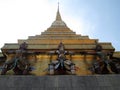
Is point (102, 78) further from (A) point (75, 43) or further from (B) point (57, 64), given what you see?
(A) point (75, 43)

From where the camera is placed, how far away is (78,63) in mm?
22406

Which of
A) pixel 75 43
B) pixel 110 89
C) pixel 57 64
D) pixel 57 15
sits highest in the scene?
pixel 57 15

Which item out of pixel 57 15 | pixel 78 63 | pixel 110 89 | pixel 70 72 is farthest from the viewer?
pixel 57 15

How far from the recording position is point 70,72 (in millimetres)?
18828

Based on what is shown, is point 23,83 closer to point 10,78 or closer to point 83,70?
point 10,78

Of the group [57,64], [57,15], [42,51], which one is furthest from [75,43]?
[57,15]

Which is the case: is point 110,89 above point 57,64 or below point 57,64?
below

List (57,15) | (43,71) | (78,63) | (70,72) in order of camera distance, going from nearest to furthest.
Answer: (70,72) < (43,71) < (78,63) < (57,15)

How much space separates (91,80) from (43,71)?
6359mm

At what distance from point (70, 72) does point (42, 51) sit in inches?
215

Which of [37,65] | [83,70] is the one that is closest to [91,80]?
[83,70]

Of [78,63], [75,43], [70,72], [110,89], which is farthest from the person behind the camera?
[75,43]

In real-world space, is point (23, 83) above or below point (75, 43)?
below

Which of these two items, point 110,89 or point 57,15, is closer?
point 110,89
